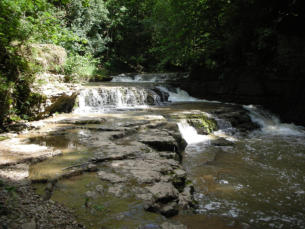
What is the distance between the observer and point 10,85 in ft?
17.7

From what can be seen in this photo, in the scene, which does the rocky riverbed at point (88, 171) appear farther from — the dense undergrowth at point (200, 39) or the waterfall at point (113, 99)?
the waterfall at point (113, 99)

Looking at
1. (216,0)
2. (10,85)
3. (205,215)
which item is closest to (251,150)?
(205,215)

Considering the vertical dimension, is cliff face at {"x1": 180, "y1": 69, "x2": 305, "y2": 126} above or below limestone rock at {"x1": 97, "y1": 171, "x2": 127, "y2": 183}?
above

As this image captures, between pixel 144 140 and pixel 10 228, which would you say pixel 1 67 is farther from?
pixel 10 228

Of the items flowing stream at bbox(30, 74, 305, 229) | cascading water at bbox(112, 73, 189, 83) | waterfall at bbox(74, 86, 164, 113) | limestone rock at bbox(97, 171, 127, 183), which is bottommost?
flowing stream at bbox(30, 74, 305, 229)

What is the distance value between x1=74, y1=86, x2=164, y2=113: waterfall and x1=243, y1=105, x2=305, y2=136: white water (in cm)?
438

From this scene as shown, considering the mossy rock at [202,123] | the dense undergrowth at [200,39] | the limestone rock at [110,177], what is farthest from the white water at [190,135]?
the limestone rock at [110,177]

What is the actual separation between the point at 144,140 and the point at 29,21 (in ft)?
13.5

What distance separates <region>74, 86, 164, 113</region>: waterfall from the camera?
981 centimetres

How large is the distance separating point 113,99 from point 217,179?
711cm

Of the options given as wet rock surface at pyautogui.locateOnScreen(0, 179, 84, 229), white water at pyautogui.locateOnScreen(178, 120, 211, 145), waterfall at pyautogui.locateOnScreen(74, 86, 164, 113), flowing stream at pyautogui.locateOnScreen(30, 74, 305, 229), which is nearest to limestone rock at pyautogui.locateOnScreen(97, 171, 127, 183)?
flowing stream at pyautogui.locateOnScreen(30, 74, 305, 229)

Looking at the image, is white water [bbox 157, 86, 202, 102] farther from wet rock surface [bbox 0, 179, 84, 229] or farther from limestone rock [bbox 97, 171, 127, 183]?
wet rock surface [bbox 0, 179, 84, 229]

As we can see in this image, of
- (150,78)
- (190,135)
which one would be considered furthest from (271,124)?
(150,78)

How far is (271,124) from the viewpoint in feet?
31.9
